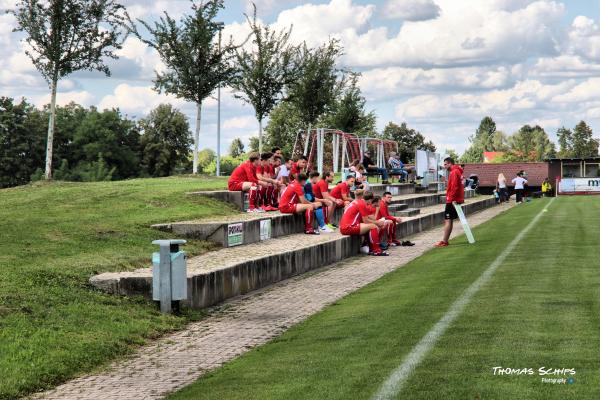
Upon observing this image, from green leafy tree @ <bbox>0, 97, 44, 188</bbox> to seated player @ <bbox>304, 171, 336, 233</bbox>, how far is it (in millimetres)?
73325

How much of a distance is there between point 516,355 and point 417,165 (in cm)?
3900

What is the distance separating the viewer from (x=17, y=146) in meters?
95.5

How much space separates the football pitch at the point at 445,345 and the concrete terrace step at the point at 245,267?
133cm

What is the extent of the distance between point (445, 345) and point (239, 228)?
37.4 ft

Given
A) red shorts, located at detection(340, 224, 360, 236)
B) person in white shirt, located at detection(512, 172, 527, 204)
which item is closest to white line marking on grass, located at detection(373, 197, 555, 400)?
red shorts, located at detection(340, 224, 360, 236)

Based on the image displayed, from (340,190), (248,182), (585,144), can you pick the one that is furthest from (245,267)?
(585,144)

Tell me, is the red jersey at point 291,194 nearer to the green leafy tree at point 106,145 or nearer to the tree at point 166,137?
the green leafy tree at point 106,145

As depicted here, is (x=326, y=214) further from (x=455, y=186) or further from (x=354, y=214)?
(x=455, y=186)

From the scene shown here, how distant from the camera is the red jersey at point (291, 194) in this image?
75.7 ft

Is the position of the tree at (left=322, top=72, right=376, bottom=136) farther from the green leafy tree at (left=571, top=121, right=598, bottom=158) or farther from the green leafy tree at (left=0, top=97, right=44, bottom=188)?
the green leafy tree at (left=571, top=121, right=598, bottom=158)

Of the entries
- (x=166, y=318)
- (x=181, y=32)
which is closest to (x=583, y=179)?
(x=181, y=32)

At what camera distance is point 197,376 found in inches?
366

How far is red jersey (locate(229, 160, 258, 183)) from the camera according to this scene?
2414 centimetres

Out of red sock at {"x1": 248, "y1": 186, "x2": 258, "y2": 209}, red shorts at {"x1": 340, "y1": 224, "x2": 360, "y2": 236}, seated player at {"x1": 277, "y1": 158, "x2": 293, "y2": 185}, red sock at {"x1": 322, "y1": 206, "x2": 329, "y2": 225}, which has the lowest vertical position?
red shorts at {"x1": 340, "y1": 224, "x2": 360, "y2": 236}
